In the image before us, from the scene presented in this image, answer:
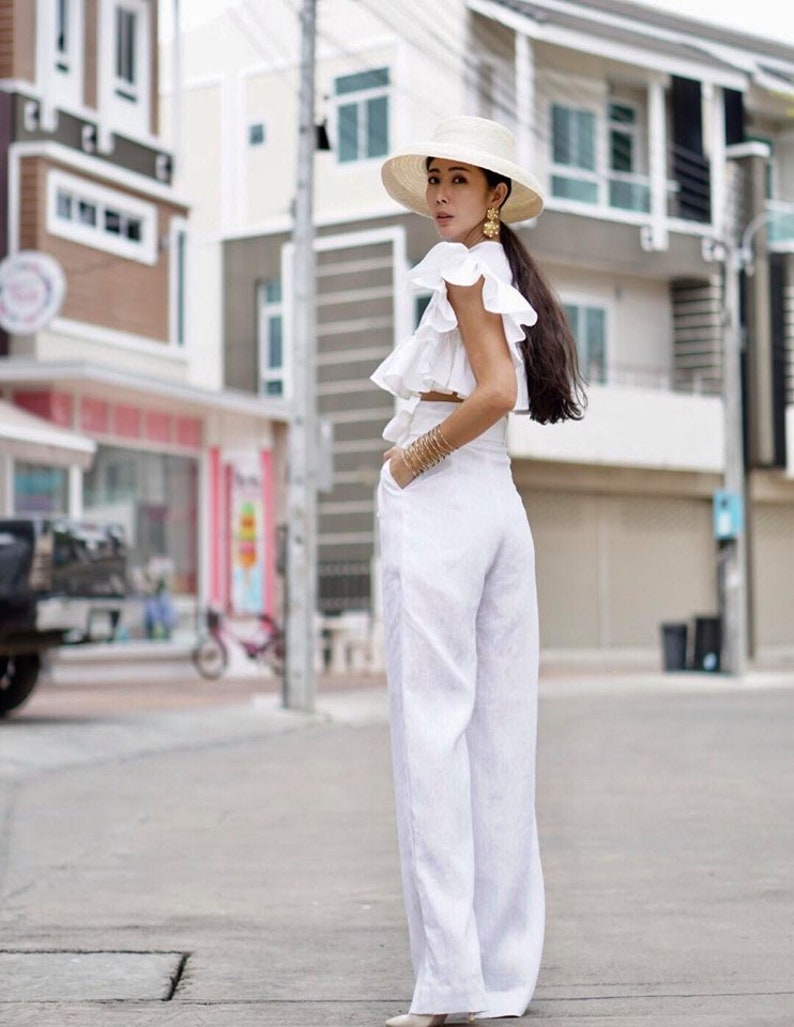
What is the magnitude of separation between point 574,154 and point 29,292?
14005mm

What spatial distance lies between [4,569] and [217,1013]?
9365 mm

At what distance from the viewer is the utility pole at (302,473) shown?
1694 cm

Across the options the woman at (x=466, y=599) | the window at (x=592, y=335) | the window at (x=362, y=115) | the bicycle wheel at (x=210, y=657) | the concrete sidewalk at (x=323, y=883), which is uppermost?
the window at (x=362, y=115)

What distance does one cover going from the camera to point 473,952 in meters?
4.17

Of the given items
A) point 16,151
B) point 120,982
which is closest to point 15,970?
point 120,982

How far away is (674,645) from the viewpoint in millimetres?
27984

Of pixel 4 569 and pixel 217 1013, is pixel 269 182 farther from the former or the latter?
pixel 217 1013

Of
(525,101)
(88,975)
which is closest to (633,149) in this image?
(525,101)

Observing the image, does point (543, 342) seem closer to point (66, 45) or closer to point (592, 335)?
point (66, 45)

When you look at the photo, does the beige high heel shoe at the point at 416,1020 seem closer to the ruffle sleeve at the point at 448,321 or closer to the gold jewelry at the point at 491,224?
the ruffle sleeve at the point at 448,321

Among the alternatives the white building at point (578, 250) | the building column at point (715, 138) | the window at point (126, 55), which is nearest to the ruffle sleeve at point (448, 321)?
the window at point (126, 55)

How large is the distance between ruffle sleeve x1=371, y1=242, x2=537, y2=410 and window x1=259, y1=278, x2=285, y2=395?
28.0 m

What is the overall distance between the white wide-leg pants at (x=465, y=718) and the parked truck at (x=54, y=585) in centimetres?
947

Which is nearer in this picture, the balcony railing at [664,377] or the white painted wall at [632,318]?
the white painted wall at [632,318]
